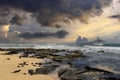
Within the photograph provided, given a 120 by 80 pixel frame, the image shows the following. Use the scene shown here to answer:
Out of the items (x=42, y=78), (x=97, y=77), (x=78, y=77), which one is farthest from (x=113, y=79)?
(x=42, y=78)

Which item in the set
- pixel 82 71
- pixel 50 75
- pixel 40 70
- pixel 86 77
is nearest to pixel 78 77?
pixel 86 77

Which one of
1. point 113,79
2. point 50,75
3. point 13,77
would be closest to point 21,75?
point 13,77

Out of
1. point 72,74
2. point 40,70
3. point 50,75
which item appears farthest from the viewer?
point 40,70

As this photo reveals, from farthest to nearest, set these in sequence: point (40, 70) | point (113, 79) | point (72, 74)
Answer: point (40, 70) < point (72, 74) < point (113, 79)

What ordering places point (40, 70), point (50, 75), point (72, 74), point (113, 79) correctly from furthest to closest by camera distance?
1. point (40, 70)
2. point (50, 75)
3. point (72, 74)
4. point (113, 79)

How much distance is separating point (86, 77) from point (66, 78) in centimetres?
140

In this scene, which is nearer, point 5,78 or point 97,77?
point 97,77

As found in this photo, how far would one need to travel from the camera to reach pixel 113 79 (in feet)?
53.9

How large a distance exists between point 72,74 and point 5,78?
5.16 meters

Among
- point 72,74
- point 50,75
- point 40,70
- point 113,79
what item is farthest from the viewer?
point 40,70

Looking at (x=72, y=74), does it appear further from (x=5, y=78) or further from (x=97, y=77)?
(x=5, y=78)

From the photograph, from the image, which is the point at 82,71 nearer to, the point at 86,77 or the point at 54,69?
the point at 86,77

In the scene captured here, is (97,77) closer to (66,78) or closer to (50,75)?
(66,78)

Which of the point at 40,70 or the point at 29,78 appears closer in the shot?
the point at 29,78
